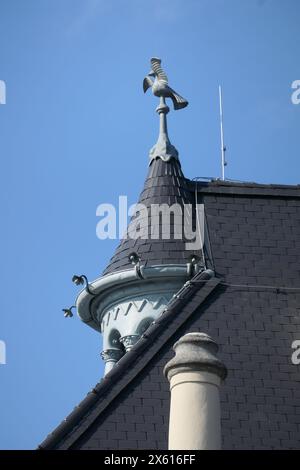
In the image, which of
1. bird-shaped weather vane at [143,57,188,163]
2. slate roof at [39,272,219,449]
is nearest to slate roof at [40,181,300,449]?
slate roof at [39,272,219,449]

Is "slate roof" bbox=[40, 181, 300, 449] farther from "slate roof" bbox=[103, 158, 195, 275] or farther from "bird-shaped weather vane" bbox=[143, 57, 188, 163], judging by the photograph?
"bird-shaped weather vane" bbox=[143, 57, 188, 163]

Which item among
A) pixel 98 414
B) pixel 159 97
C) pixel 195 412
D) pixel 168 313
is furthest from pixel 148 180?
pixel 195 412

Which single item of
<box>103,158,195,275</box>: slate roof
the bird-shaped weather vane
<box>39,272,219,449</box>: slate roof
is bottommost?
<box>39,272,219,449</box>: slate roof

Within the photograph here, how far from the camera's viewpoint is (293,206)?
25.2m

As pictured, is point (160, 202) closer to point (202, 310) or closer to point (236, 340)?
point (202, 310)

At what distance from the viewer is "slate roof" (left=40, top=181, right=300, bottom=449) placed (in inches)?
818

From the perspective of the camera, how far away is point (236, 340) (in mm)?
22328

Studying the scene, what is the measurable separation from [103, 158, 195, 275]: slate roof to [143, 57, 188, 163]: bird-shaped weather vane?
0.58 feet

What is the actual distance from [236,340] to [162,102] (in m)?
7.25

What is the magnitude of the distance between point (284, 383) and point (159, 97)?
27.5 feet

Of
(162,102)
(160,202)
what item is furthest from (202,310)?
(162,102)

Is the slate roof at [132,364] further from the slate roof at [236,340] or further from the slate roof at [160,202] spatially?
Result: the slate roof at [160,202]

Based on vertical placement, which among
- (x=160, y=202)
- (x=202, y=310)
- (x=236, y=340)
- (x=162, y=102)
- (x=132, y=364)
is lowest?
(x=132, y=364)

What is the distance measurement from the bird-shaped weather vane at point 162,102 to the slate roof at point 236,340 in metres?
1.63
